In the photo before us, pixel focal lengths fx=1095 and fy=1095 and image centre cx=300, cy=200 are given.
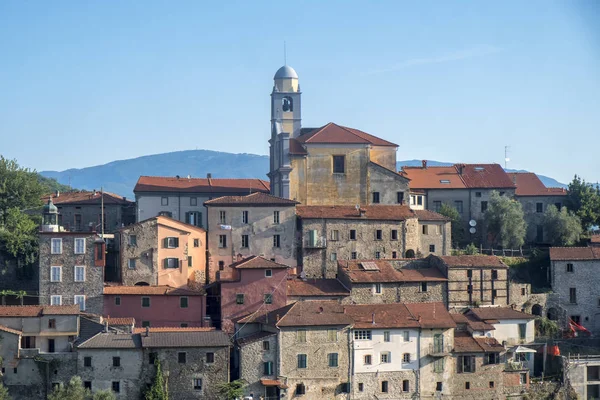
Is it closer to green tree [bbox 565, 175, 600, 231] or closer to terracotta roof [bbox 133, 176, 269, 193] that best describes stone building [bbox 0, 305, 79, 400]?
terracotta roof [bbox 133, 176, 269, 193]

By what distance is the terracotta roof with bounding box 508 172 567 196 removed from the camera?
9525 centimetres

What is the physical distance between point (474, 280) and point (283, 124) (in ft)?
81.0

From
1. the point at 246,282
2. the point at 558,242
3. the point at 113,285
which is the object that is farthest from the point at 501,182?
the point at 113,285

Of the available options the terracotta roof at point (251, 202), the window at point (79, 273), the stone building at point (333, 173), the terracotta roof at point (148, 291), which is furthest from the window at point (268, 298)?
the stone building at point (333, 173)

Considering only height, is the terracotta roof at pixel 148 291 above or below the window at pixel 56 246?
below

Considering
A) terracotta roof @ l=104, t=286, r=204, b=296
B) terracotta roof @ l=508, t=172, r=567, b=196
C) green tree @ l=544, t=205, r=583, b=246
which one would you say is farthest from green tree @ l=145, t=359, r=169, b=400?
terracotta roof @ l=508, t=172, r=567, b=196

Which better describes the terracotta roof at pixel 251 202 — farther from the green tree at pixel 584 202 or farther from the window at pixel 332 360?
the green tree at pixel 584 202

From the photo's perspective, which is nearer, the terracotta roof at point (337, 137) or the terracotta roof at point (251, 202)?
the terracotta roof at point (251, 202)

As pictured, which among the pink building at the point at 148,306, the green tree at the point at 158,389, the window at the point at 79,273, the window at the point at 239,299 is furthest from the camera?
the window at the point at 239,299

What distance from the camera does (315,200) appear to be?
87625 millimetres

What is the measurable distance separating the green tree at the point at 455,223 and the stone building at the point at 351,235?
25.5 ft

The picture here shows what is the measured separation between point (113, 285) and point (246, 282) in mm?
9283

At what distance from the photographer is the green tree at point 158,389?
66.0 meters

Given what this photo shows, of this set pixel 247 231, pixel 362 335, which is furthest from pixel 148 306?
pixel 362 335
